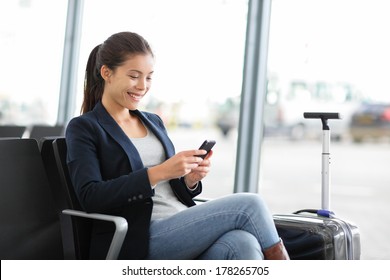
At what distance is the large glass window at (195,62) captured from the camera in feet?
14.0

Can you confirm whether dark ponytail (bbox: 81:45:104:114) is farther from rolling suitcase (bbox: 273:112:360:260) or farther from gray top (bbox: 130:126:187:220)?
rolling suitcase (bbox: 273:112:360:260)

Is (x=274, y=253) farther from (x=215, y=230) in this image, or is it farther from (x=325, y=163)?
(x=325, y=163)

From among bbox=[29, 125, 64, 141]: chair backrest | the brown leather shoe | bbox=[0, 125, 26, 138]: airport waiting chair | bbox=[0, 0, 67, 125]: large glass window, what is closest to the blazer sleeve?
the brown leather shoe

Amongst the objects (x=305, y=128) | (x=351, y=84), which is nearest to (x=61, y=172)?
(x=351, y=84)

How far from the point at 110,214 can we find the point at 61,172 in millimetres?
236

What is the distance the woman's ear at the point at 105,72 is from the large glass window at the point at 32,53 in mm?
3529

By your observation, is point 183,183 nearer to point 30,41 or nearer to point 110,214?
point 110,214

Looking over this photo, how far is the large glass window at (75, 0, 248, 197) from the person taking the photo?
14.0 feet

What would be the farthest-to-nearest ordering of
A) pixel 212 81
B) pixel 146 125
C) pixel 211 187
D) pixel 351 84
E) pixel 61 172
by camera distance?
pixel 211 187 → pixel 212 81 → pixel 351 84 → pixel 146 125 → pixel 61 172

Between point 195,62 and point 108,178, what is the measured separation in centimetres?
261

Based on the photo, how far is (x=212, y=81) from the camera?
4410mm

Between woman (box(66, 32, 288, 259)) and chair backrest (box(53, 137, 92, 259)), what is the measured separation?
82 mm

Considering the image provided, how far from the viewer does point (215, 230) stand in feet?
6.31

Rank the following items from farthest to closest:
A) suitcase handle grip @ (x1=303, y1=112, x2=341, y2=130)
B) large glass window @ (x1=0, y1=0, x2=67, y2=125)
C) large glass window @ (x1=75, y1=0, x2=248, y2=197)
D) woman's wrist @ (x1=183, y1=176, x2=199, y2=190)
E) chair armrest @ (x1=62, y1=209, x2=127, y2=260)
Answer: large glass window @ (x1=0, y1=0, x2=67, y2=125)
large glass window @ (x1=75, y1=0, x2=248, y2=197)
suitcase handle grip @ (x1=303, y1=112, x2=341, y2=130)
woman's wrist @ (x1=183, y1=176, x2=199, y2=190)
chair armrest @ (x1=62, y1=209, x2=127, y2=260)
